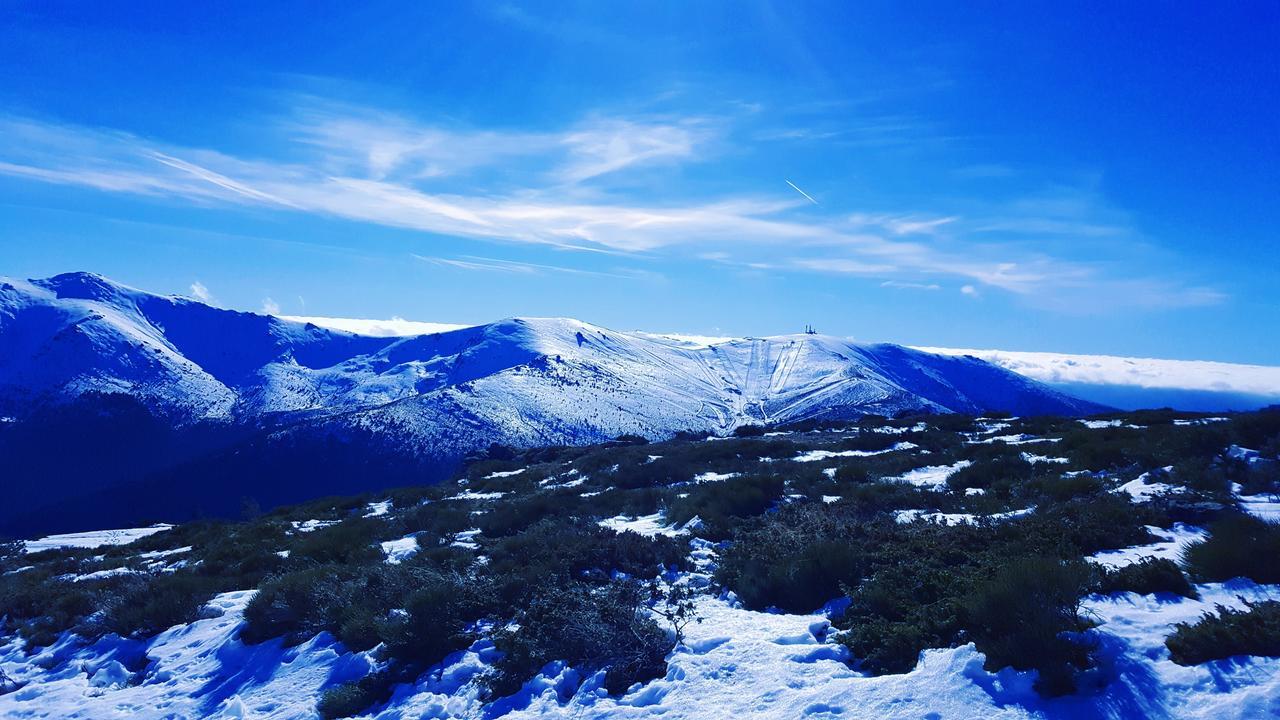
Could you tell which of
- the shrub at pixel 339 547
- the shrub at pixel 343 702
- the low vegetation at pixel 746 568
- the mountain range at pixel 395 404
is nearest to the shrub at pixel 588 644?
the low vegetation at pixel 746 568

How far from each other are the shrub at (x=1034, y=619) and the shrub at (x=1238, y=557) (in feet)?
4.46

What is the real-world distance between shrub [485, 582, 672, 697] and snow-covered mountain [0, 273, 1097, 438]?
88.8 meters

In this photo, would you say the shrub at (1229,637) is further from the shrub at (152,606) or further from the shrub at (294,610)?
the shrub at (152,606)

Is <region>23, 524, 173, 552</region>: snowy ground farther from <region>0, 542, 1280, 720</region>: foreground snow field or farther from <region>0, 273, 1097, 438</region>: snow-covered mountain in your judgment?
<region>0, 273, 1097, 438</region>: snow-covered mountain

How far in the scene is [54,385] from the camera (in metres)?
172

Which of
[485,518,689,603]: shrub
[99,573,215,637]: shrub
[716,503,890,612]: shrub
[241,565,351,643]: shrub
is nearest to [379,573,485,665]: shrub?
[485,518,689,603]: shrub

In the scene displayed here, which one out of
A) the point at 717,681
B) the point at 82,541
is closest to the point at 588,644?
the point at 717,681

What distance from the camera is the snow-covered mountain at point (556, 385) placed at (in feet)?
352

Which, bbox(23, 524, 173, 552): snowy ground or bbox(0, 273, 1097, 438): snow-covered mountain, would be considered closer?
bbox(23, 524, 173, 552): snowy ground

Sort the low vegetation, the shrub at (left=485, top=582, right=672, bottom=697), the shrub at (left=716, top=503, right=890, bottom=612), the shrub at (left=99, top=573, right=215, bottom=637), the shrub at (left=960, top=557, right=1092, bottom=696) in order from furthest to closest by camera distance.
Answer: the shrub at (left=99, top=573, right=215, bottom=637), the shrub at (left=716, top=503, right=890, bottom=612), the shrub at (left=485, top=582, right=672, bottom=697), the low vegetation, the shrub at (left=960, top=557, right=1092, bottom=696)

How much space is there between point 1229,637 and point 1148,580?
161cm

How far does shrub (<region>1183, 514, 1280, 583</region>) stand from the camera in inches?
271

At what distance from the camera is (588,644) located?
312 inches

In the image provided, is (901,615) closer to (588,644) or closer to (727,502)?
(588,644)
